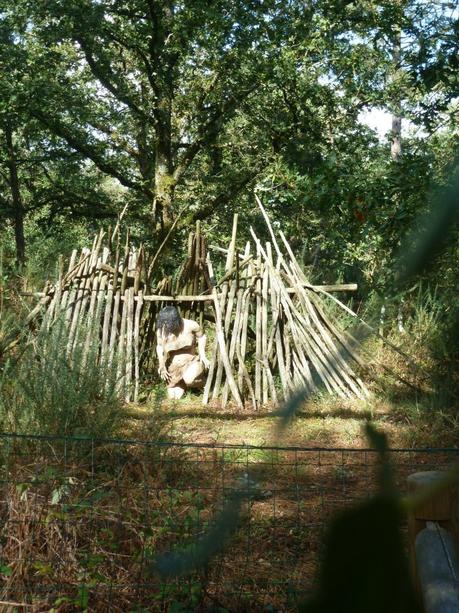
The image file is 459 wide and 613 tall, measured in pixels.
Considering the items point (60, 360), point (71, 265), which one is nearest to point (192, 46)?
point (71, 265)

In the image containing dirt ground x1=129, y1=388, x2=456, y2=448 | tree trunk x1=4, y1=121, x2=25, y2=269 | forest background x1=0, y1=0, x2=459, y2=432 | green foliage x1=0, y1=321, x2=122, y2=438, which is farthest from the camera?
tree trunk x1=4, y1=121, x2=25, y2=269

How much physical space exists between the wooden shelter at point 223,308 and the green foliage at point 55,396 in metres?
2.36

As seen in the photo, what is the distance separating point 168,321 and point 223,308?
67 cm

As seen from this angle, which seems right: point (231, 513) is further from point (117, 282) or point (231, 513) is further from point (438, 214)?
point (117, 282)

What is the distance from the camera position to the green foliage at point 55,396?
12.8 feet

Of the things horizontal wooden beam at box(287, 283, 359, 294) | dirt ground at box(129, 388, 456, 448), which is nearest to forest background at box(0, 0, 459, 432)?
horizontal wooden beam at box(287, 283, 359, 294)

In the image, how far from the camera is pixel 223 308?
7344mm

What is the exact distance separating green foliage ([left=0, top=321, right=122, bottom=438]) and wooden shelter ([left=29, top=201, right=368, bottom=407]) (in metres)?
2.36

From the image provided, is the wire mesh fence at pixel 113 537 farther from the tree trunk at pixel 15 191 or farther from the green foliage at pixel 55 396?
the tree trunk at pixel 15 191

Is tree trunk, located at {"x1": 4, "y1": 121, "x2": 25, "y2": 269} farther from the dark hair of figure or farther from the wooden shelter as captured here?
the dark hair of figure

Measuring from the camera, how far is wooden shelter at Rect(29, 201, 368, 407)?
6.88 m

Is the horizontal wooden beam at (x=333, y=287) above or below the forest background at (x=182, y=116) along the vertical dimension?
below

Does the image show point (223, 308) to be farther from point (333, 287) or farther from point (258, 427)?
point (258, 427)

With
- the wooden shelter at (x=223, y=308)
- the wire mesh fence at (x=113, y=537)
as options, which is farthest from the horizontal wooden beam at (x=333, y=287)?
the wire mesh fence at (x=113, y=537)
